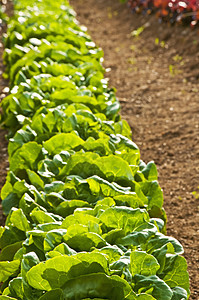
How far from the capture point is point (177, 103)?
6.92 meters

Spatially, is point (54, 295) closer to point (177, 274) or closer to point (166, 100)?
point (177, 274)

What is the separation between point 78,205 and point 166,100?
4311 millimetres

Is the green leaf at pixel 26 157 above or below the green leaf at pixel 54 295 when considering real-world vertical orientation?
below

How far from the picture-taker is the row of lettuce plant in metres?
2.35

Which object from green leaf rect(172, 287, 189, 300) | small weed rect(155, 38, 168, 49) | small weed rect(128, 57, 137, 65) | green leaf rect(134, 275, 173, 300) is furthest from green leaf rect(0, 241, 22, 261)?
small weed rect(155, 38, 168, 49)

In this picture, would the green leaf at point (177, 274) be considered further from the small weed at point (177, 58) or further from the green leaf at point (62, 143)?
the small weed at point (177, 58)

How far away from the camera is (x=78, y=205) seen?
3.03 meters

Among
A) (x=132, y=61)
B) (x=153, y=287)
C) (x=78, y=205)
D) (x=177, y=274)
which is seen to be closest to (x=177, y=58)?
(x=132, y=61)

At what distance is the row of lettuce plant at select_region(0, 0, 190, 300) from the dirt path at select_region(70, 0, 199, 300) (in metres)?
0.90

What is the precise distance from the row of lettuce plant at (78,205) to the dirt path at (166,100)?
0.90m

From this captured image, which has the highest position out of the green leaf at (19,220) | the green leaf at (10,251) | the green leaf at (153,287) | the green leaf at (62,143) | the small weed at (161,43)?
the green leaf at (153,287)

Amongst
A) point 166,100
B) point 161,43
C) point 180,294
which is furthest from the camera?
point 161,43

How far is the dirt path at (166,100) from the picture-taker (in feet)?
15.1

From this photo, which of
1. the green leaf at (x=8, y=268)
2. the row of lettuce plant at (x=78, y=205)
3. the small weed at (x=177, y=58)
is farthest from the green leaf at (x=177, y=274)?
the small weed at (x=177, y=58)
